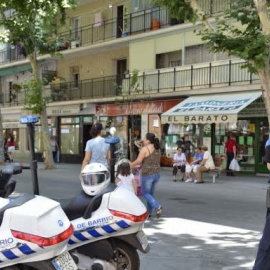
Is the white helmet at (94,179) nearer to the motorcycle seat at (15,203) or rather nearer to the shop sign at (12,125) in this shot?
the motorcycle seat at (15,203)

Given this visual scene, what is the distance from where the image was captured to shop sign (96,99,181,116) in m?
24.3

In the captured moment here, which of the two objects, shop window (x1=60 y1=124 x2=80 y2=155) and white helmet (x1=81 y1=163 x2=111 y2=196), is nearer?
white helmet (x1=81 y1=163 x2=111 y2=196)

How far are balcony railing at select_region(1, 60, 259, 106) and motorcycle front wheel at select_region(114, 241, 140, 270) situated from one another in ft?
42.8

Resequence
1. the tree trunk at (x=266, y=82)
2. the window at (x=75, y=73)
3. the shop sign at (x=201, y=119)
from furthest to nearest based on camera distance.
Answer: the window at (x=75, y=73), the shop sign at (x=201, y=119), the tree trunk at (x=266, y=82)

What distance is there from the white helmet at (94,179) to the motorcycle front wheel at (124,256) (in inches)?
24.0

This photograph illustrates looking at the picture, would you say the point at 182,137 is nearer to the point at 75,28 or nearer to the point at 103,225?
the point at 75,28

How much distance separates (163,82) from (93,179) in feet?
64.0

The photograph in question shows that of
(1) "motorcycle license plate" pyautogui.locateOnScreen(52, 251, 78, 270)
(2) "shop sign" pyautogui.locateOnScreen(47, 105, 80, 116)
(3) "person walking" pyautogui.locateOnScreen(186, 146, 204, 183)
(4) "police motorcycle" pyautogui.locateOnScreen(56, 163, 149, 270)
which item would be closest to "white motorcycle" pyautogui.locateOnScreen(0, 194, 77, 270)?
(1) "motorcycle license plate" pyautogui.locateOnScreen(52, 251, 78, 270)

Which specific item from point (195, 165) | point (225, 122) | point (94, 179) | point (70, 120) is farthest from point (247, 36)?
point (70, 120)

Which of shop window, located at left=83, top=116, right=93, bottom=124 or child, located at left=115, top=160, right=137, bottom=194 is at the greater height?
shop window, located at left=83, top=116, right=93, bottom=124

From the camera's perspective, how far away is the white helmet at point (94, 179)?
5.28 meters

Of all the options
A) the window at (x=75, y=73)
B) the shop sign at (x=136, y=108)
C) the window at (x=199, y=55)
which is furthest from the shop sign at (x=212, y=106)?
the window at (x=75, y=73)

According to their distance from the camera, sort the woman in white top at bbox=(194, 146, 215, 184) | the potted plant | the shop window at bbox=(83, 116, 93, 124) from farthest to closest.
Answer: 1. the shop window at bbox=(83, 116, 93, 124)
2. the potted plant
3. the woman in white top at bbox=(194, 146, 215, 184)

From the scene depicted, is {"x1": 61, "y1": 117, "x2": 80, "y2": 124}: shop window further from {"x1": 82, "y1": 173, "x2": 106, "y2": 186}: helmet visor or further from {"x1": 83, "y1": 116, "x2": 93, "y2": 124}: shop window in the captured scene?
{"x1": 82, "y1": 173, "x2": 106, "y2": 186}: helmet visor
